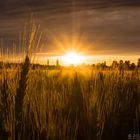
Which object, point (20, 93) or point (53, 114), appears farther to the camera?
point (53, 114)

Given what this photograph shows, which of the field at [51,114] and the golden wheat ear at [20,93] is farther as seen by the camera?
the field at [51,114]

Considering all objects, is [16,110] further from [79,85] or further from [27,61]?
[79,85]

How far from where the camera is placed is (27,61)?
310 centimetres

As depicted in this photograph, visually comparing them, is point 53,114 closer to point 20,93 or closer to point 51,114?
point 51,114

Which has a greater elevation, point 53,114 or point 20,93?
point 20,93

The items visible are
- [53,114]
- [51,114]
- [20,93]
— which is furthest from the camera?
[53,114]

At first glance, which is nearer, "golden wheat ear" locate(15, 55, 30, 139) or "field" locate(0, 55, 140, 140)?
"golden wheat ear" locate(15, 55, 30, 139)

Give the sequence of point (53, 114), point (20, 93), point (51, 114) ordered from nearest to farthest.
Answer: point (20, 93), point (51, 114), point (53, 114)

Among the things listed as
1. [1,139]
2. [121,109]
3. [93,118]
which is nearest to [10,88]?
[1,139]

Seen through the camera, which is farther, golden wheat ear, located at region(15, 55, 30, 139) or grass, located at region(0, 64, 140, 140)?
grass, located at region(0, 64, 140, 140)

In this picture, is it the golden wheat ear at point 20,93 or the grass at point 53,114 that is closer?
the golden wheat ear at point 20,93

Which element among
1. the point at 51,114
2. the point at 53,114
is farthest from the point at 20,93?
the point at 53,114

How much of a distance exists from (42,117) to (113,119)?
133cm

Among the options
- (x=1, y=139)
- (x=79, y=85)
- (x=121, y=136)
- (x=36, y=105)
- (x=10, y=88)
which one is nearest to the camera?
(x=1, y=139)
